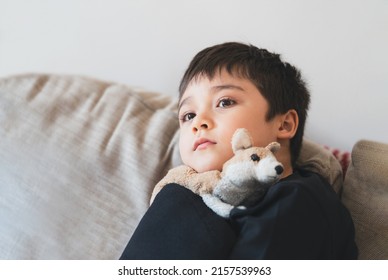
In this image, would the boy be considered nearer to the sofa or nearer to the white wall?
the sofa

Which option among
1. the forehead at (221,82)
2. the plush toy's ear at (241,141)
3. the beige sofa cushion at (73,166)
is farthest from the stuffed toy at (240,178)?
the beige sofa cushion at (73,166)

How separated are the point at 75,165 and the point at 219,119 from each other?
0.39 m

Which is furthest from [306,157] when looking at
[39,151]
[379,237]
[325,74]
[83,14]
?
[83,14]

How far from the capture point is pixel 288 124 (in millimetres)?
871

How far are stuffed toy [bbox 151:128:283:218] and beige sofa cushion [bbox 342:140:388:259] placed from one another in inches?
10.3

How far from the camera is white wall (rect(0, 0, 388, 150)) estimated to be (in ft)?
3.75

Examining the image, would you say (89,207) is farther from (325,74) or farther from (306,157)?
(325,74)

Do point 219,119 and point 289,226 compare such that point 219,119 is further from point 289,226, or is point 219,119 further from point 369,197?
point 369,197

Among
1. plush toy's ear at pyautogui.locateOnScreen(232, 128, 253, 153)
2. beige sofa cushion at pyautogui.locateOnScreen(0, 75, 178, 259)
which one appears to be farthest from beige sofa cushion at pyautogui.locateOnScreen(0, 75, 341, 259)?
plush toy's ear at pyautogui.locateOnScreen(232, 128, 253, 153)

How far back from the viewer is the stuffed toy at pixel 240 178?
66 cm

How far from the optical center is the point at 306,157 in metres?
0.96

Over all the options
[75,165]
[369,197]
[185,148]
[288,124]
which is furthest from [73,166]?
[369,197]

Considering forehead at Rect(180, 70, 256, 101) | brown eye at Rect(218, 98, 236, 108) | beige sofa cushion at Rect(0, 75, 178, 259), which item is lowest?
beige sofa cushion at Rect(0, 75, 178, 259)
